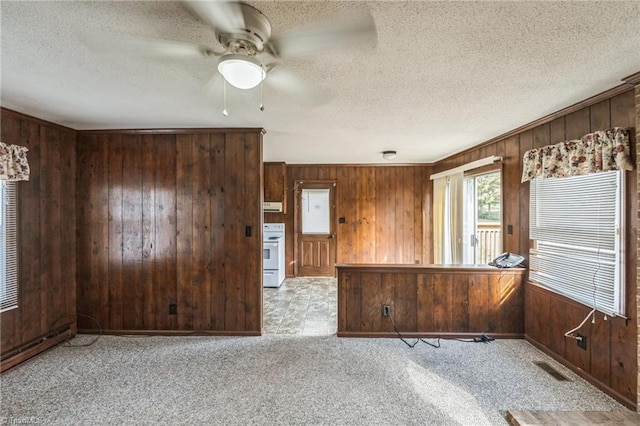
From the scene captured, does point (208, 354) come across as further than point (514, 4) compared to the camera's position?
Yes

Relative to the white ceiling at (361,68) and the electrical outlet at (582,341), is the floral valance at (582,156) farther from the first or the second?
the electrical outlet at (582,341)

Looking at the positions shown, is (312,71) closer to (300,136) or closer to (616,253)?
(300,136)

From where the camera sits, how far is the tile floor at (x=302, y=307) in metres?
3.46

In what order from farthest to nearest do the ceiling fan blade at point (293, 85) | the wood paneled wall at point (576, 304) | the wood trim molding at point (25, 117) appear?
the wood trim molding at point (25, 117), the wood paneled wall at point (576, 304), the ceiling fan blade at point (293, 85)

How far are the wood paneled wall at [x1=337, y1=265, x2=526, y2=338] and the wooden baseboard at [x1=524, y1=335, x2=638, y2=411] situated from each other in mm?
398

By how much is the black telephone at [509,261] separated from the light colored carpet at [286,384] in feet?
2.64

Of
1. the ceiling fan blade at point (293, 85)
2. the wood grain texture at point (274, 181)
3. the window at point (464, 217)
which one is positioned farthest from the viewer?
the wood grain texture at point (274, 181)

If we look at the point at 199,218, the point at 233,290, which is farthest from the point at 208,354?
the point at 199,218

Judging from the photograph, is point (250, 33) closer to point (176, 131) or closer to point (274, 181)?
point (176, 131)

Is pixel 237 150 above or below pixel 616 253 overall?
above

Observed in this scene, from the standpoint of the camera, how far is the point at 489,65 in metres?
1.76

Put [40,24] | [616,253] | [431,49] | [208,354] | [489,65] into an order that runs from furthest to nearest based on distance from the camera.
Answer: [208,354]
[616,253]
[489,65]
[431,49]
[40,24]

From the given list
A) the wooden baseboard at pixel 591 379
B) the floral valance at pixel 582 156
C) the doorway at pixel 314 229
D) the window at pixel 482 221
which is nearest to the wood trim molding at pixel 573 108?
the floral valance at pixel 582 156

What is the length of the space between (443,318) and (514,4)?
291cm
